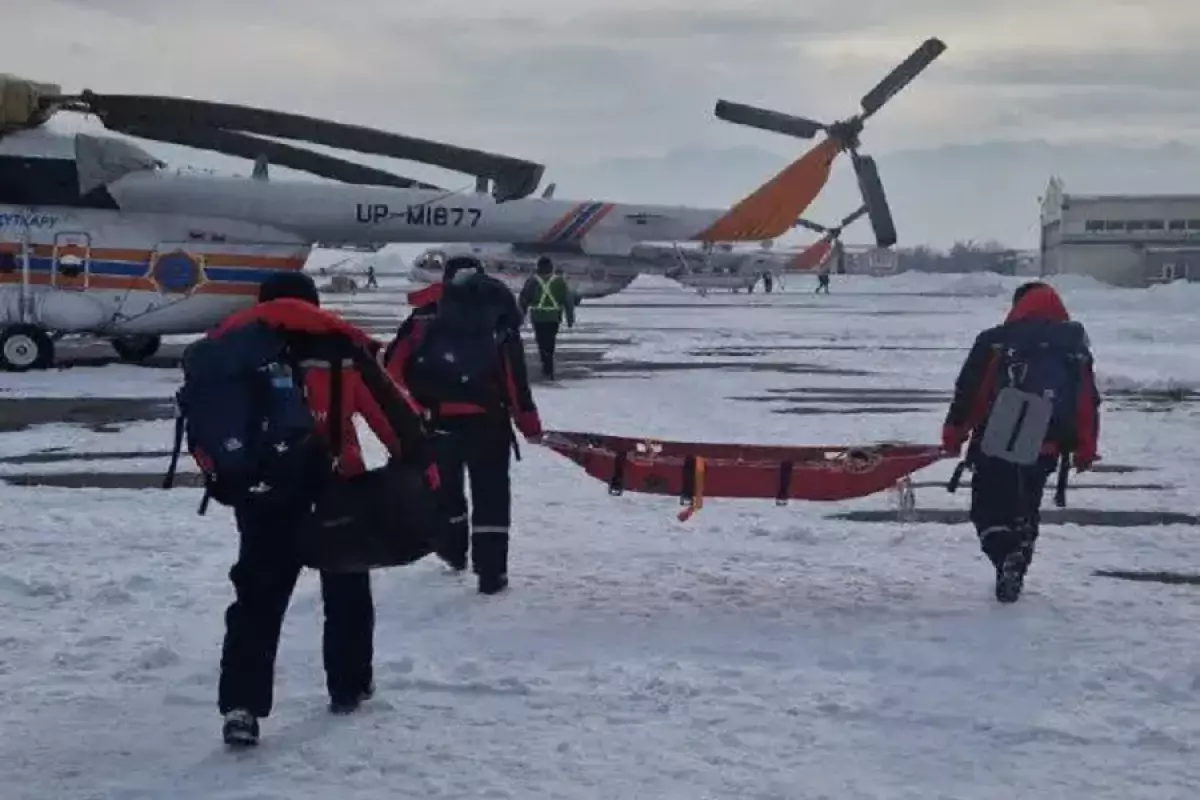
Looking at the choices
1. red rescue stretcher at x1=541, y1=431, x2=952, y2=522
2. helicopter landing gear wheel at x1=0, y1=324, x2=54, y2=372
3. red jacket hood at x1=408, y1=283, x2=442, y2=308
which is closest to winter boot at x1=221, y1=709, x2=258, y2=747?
red rescue stretcher at x1=541, y1=431, x2=952, y2=522

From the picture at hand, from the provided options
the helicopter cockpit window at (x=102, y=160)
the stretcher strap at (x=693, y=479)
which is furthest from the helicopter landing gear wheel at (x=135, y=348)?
the stretcher strap at (x=693, y=479)

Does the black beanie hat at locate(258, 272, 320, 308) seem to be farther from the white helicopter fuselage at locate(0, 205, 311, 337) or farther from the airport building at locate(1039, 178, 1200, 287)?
the airport building at locate(1039, 178, 1200, 287)

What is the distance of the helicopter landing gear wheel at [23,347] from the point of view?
18812mm

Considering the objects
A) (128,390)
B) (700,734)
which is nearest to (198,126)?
(128,390)

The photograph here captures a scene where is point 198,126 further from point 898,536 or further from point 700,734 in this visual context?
point 700,734

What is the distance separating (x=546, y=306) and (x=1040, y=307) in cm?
1293

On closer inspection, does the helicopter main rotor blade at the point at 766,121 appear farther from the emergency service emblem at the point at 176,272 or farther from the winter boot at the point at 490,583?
the winter boot at the point at 490,583

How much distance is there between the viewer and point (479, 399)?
7.21 meters

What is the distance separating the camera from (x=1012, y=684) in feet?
18.5

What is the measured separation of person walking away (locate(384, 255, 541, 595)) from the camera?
7.16 meters

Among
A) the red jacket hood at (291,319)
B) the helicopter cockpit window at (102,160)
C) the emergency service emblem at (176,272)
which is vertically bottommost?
the red jacket hood at (291,319)

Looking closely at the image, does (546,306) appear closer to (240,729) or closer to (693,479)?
(693,479)

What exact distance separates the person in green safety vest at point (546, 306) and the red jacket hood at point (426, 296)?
1075 centimetres

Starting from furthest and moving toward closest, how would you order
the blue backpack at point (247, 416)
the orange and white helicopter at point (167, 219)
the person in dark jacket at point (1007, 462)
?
the orange and white helicopter at point (167, 219), the person in dark jacket at point (1007, 462), the blue backpack at point (247, 416)
